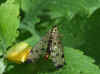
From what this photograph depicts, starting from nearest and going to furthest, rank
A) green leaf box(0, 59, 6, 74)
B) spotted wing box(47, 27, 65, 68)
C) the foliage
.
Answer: spotted wing box(47, 27, 65, 68) < green leaf box(0, 59, 6, 74) < the foliage

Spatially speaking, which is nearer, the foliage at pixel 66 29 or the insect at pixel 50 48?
the insect at pixel 50 48

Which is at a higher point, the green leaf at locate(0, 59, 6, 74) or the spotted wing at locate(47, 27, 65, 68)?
the spotted wing at locate(47, 27, 65, 68)

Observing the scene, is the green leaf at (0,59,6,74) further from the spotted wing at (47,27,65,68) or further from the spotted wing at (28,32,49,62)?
the spotted wing at (47,27,65,68)

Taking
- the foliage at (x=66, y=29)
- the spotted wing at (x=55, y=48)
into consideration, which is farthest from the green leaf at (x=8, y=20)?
the spotted wing at (x=55, y=48)

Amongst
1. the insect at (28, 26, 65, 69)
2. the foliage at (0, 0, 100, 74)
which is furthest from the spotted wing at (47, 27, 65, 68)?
the foliage at (0, 0, 100, 74)

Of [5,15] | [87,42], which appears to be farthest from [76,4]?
[5,15]

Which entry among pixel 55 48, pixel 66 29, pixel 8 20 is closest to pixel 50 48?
pixel 55 48

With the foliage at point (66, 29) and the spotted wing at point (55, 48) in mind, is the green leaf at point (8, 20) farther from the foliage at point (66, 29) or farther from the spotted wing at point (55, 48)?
the spotted wing at point (55, 48)

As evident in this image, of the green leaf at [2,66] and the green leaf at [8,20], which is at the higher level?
the green leaf at [8,20]
